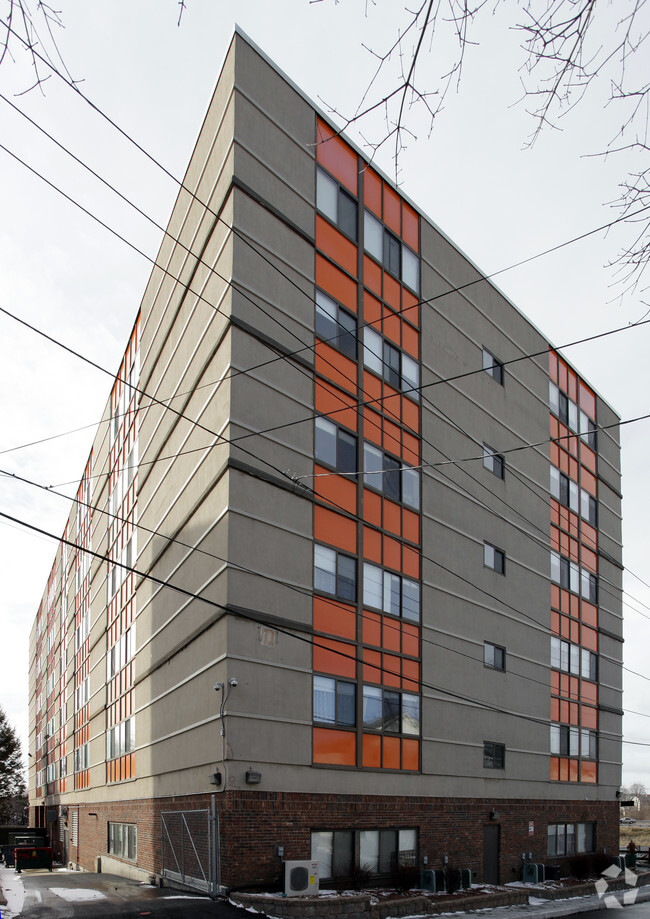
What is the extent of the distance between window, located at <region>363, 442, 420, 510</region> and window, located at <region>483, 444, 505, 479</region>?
5.12m

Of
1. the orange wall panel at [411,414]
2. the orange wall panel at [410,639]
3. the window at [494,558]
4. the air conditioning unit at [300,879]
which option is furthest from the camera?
the window at [494,558]

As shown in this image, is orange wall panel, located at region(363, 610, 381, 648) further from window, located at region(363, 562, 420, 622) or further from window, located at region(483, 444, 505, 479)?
window, located at region(483, 444, 505, 479)

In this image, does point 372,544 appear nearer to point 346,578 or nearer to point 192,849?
point 346,578

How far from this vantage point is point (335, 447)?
25.1m

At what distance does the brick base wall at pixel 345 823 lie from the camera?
784 inches

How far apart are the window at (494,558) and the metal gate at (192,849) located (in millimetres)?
14395

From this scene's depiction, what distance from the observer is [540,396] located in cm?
3759

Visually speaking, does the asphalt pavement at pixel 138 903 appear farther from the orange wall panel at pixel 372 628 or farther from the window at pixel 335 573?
the window at pixel 335 573

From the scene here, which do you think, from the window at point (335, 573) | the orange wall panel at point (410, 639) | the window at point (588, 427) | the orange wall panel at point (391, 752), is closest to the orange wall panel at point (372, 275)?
the window at point (335, 573)

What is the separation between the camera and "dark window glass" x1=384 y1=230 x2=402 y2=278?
28.8m

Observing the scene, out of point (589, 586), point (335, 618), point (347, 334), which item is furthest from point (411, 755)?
point (589, 586)

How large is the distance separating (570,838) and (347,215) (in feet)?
86.2

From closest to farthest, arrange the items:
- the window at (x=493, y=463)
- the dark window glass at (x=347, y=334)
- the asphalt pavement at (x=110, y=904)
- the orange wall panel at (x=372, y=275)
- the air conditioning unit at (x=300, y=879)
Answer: the asphalt pavement at (x=110, y=904)
the air conditioning unit at (x=300, y=879)
the dark window glass at (x=347, y=334)
the orange wall panel at (x=372, y=275)
the window at (x=493, y=463)

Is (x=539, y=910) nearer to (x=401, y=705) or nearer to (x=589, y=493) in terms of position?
(x=401, y=705)
